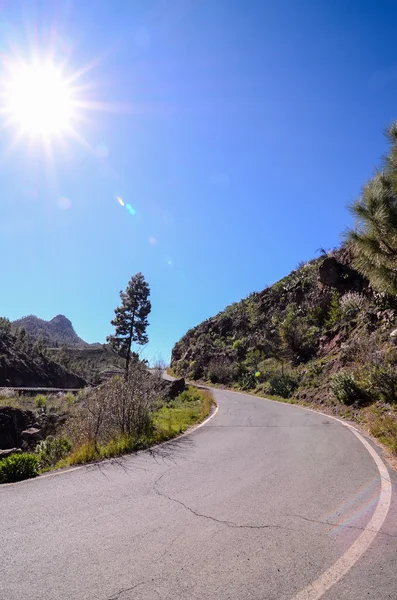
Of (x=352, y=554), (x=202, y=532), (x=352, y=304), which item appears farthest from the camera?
(x=352, y=304)

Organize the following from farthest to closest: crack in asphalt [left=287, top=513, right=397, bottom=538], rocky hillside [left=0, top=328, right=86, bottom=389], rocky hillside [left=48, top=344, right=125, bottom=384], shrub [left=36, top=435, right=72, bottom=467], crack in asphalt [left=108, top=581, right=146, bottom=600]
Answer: rocky hillside [left=48, top=344, right=125, bottom=384] → rocky hillside [left=0, top=328, right=86, bottom=389] → shrub [left=36, top=435, right=72, bottom=467] → crack in asphalt [left=287, top=513, right=397, bottom=538] → crack in asphalt [left=108, top=581, right=146, bottom=600]

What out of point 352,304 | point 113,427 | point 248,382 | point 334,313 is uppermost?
point 352,304

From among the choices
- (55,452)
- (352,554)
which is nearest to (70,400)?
(55,452)

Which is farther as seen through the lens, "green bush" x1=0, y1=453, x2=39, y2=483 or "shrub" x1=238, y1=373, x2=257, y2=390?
"shrub" x1=238, y1=373, x2=257, y2=390

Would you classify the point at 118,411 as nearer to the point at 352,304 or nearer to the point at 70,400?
the point at 70,400

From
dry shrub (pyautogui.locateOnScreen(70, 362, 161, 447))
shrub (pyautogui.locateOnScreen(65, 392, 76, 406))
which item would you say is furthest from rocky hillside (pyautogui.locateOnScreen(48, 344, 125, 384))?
dry shrub (pyautogui.locateOnScreen(70, 362, 161, 447))

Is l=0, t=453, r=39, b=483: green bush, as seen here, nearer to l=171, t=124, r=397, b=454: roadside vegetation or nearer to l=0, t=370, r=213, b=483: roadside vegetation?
l=0, t=370, r=213, b=483: roadside vegetation

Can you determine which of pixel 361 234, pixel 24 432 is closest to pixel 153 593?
pixel 361 234

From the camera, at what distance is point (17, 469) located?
6.22 meters

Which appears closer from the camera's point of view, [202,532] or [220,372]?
[202,532]

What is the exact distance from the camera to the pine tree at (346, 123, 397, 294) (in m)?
8.03

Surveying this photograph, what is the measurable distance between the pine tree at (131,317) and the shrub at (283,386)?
20454 millimetres

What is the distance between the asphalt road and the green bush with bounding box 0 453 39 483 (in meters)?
0.76

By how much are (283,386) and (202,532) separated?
20.2 meters
